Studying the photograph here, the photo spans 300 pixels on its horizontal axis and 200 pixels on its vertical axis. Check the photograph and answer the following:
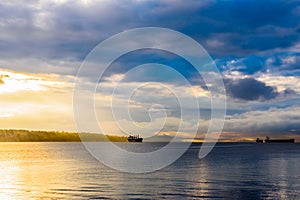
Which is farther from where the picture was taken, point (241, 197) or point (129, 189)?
point (129, 189)

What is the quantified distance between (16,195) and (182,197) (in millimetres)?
32564

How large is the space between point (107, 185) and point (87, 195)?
14.6 meters

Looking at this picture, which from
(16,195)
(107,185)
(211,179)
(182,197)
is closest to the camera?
(182,197)

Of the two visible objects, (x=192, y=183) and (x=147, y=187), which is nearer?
(x=147, y=187)

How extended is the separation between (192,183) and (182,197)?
862 inches

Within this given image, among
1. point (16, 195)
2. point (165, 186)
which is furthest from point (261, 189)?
point (16, 195)

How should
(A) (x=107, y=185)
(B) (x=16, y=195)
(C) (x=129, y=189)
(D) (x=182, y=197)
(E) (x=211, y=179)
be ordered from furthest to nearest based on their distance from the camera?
(E) (x=211, y=179), (A) (x=107, y=185), (C) (x=129, y=189), (B) (x=16, y=195), (D) (x=182, y=197)

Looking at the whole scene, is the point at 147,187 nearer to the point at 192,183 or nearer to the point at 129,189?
the point at 129,189

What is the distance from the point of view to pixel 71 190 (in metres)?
83.7

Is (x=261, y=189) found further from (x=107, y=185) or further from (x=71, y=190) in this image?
(x=71, y=190)

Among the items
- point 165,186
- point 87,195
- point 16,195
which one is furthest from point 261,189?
point 16,195

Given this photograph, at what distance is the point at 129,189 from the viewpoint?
84.6m

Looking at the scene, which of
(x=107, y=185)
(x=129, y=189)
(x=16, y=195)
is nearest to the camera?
(x=16, y=195)

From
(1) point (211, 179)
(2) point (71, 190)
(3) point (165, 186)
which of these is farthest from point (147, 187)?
(1) point (211, 179)
